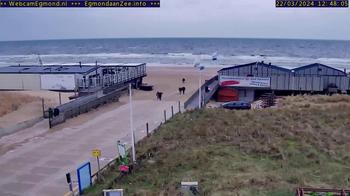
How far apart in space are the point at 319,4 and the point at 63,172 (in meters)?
12.5

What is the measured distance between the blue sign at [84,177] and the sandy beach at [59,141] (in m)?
1.01

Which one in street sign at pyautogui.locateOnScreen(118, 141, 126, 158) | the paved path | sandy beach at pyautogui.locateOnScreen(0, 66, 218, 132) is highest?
street sign at pyautogui.locateOnScreen(118, 141, 126, 158)

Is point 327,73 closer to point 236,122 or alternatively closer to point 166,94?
point 166,94

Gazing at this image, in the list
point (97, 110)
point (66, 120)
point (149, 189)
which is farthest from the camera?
point (97, 110)

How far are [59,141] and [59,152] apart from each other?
234cm

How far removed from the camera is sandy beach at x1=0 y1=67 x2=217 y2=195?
53.5 feet

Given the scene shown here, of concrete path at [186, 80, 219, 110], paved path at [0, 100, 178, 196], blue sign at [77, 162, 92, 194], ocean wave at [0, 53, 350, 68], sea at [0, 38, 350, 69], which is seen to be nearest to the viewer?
blue sign at [77, 162, 92, 194]

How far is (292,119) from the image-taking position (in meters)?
25.2

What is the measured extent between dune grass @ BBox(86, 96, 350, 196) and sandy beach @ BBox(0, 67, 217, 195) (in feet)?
7.51

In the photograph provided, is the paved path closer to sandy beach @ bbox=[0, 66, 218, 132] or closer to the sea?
sandy beach @ bbox=[0, 66, 218, 132]

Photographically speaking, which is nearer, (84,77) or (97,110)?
(97,110)

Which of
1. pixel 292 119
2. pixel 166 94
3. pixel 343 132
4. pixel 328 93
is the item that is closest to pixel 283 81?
pixel 328 93

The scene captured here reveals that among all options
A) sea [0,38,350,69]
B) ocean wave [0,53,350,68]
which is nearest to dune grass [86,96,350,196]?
sea [0,38,350,69]

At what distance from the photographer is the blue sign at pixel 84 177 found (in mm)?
14323
